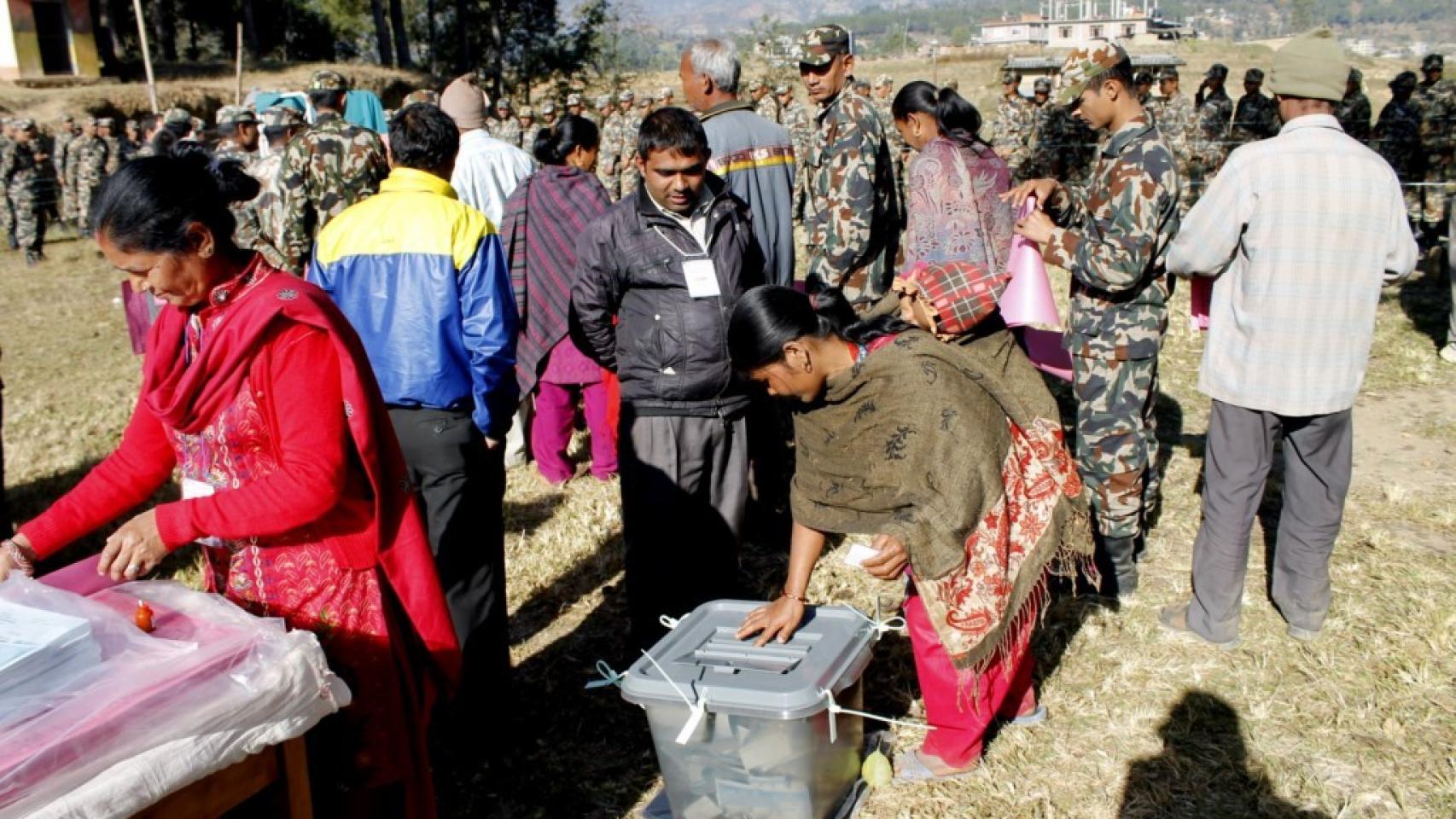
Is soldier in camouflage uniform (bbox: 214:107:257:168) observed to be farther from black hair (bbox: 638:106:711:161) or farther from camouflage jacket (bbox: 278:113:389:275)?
black hair (bbox: 638:106:711:161)

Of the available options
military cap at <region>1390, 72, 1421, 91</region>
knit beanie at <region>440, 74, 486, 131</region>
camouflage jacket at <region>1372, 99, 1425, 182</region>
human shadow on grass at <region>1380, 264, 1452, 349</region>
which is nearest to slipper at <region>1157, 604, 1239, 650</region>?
knit beanie at <region>440, 74, 486, 131</region>

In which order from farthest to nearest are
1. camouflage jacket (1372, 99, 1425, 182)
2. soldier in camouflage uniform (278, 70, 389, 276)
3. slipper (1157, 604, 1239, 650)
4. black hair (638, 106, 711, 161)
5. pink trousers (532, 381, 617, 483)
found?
1. camouflage jacket (1372, 99, 1425, 182)
2. pink trousers (532, 381, 617, 483)
3. soldier in camouflage uniform (278, 70, 389, 276)
4. slipper (1157, 604, 1239, 650)
5. black hair (638, 106, 711, 161)

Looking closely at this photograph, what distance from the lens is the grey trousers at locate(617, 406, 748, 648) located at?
149 inches

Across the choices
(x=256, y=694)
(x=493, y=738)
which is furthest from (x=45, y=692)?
(x=493, y=738)

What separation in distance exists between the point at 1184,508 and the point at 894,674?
2265mm

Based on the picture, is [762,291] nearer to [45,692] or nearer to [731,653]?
[731,653]

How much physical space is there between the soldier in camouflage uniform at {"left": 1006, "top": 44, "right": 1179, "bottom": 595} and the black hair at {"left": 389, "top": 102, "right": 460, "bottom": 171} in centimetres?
218

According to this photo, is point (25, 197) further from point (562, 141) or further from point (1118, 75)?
point (1118, 75)

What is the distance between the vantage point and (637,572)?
3.90 metres

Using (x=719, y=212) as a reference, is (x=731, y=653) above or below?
below

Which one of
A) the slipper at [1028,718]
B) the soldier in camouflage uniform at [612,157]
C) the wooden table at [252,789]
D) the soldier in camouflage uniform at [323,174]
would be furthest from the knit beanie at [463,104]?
the soldier in camouflage uniform at [612,157]

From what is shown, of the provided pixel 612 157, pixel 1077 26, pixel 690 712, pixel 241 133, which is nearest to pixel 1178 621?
pixel 690 712

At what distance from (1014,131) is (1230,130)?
2.89 meters

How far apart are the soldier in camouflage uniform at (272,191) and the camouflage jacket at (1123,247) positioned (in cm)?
353
